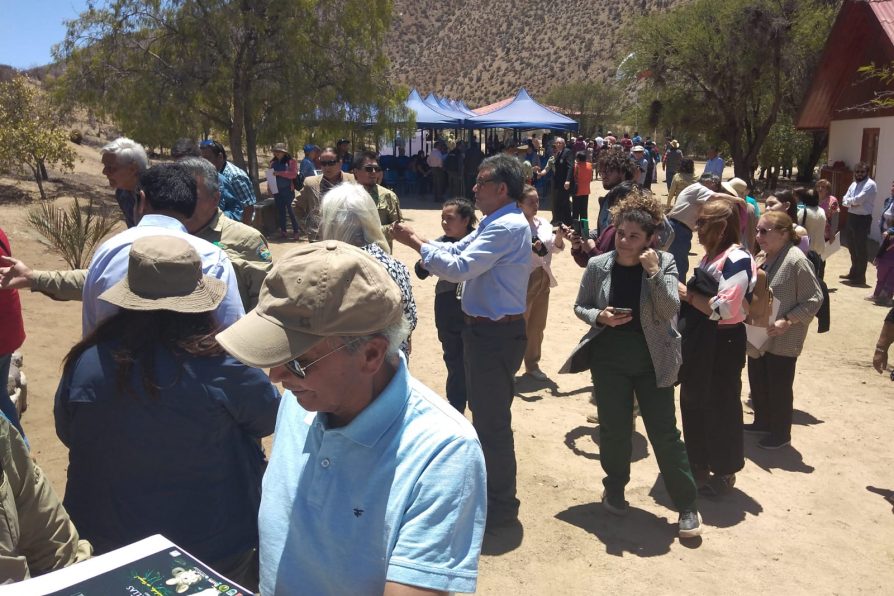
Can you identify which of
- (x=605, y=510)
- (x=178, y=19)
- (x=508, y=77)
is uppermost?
(x=508, y=77)

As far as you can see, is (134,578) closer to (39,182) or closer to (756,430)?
(756,430)

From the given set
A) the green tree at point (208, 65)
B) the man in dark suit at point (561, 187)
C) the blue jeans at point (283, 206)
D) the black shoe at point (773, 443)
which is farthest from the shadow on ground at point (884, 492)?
the green tree at point (208, 65)

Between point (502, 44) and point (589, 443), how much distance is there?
80.9 metres

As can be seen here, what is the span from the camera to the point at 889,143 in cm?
1488

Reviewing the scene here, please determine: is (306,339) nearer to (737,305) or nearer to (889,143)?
(737,305)

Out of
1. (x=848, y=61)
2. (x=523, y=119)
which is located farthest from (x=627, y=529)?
(x=523, y=119)

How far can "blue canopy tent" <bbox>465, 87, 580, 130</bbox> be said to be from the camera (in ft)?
73.1

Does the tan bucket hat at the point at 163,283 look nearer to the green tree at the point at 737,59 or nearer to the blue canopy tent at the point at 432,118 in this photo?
the blue canopy tent at the point at 432,118

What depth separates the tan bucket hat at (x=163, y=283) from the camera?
2.20m

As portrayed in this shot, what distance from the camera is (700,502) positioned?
185 inches

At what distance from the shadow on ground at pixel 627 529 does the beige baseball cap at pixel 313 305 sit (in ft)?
10.6

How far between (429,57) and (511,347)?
85.0m

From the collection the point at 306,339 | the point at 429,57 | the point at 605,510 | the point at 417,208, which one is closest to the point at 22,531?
the point at 306,339

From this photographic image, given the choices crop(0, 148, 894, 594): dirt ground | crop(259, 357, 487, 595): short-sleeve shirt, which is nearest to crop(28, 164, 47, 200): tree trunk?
crop(0, 148, 894, 594): dirt ground
